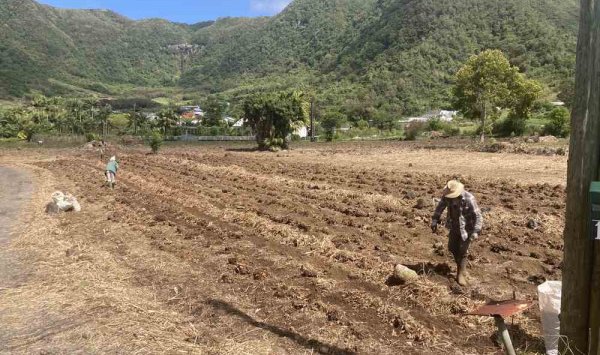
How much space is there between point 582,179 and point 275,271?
5.00 meters

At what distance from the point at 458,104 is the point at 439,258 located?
32.9 metres

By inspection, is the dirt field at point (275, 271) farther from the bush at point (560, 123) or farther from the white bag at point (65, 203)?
the bush at point (560, 123)

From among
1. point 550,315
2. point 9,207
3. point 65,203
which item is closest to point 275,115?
point 9,207

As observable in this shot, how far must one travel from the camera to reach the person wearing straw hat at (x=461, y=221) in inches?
273

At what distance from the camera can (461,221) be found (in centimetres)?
699

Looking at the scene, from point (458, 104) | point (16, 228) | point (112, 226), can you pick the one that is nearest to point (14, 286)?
point (112, 226)

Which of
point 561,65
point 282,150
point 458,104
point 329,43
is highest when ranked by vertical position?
point 329,43

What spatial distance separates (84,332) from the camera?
5578mm

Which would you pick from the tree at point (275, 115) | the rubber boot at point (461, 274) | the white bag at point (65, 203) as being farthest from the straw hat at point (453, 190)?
the tree at point (275, 115)

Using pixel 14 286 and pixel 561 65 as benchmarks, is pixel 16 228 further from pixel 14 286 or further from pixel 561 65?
pixel 561 65

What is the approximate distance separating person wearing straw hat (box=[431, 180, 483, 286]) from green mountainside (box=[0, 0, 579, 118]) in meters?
77.2

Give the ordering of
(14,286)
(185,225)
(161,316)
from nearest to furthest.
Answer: (161,316), (14,286), (185,225)

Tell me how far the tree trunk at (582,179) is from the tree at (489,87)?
117ft

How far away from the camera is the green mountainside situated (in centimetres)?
9525
